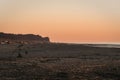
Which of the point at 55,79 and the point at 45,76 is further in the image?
the point at 45,76

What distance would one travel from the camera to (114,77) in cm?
3319

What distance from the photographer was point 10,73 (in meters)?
35.6

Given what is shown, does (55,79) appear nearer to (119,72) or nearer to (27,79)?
(27,79)

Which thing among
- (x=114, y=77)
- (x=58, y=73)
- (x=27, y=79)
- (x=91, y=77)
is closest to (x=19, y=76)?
(x=27, y=79)

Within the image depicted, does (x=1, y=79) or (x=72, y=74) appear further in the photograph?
(x=72, y=74)

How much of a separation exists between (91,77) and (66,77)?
95.5 inches

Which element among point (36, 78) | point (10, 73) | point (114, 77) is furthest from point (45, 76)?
point (114, 77)

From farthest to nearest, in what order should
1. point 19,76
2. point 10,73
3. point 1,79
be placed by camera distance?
point 10,73 → point 19,76 → point 1,79

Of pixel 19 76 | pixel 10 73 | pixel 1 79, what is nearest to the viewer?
pixel 1 79

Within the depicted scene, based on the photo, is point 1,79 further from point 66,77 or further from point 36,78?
point 66,77

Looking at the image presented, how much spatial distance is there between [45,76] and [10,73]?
4235 mm

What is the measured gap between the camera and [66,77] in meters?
32.7

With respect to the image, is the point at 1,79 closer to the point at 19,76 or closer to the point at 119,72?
the point at 19,76

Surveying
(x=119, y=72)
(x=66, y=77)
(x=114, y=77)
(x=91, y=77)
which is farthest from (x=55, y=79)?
(x=119, y=72)
